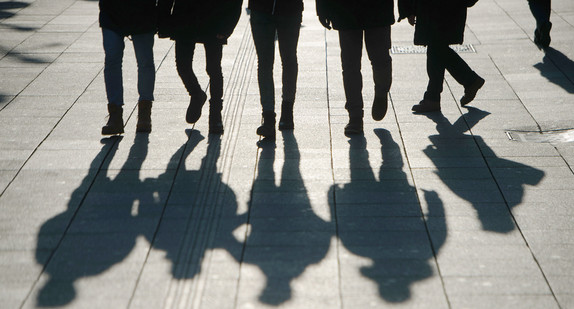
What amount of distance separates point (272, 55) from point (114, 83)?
127 centimetres

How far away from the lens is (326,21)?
6348 millimetres

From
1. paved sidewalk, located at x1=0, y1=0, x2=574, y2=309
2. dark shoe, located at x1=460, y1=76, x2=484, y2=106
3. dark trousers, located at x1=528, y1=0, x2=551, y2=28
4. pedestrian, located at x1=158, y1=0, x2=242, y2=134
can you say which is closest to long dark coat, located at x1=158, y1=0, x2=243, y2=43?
pedestrian, located at x1=158, y1=0, x2=242, y2=134

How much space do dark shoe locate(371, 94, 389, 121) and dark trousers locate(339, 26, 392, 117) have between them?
0.13 ft

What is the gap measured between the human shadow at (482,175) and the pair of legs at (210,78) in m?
1.69

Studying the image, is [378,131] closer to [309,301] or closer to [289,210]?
[289,210]

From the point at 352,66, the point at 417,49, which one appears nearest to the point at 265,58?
the point at 352,66

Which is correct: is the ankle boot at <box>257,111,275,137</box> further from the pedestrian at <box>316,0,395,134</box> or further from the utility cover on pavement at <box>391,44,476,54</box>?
the utility cover on pavement at <box>391,44,476,54</box>

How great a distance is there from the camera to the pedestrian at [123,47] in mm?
6164

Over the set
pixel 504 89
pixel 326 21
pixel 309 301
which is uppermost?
pixel 326 21

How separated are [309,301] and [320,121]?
2964 mm

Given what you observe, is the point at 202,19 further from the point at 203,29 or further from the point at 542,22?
the point at 542,22

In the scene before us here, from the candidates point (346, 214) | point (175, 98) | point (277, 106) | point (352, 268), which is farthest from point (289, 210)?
point (175, 98)

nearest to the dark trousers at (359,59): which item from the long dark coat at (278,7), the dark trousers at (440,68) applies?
the long dark coat at (278,7)

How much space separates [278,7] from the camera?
19.8 ft
